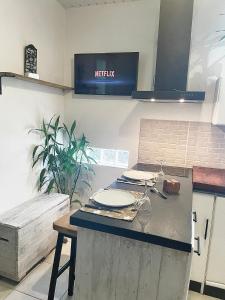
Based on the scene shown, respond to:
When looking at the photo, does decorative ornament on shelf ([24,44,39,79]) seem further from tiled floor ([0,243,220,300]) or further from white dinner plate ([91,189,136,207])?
tiled floor ([0,243,220,300])

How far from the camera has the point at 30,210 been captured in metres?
2.25

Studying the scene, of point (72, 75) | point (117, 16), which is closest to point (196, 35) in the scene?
point (117, 16)

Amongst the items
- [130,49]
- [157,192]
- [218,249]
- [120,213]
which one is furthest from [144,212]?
[130,49]

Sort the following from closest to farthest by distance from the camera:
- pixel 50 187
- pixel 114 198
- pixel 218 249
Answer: pixel 114 198 < pixel 218 249 < pixel 50 187

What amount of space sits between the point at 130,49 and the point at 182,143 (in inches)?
47.9

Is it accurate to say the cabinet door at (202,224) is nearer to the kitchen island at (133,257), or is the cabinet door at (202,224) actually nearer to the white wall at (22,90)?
the kitchen island at (133,257)

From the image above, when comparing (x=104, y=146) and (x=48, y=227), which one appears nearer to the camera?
(x=48, y=227)

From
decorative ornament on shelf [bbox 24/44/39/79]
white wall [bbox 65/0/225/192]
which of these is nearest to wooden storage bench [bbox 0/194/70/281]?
white wall [bbox 65/0/225/192]

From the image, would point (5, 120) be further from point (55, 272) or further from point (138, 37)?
point (138, 37)

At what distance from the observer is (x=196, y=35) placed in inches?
95.7

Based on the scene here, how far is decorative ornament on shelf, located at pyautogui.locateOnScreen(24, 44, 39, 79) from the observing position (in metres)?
2.29

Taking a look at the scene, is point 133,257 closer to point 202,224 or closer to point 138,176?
point 138,176

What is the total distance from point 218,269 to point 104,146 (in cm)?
173

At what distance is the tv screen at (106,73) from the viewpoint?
265 cm
